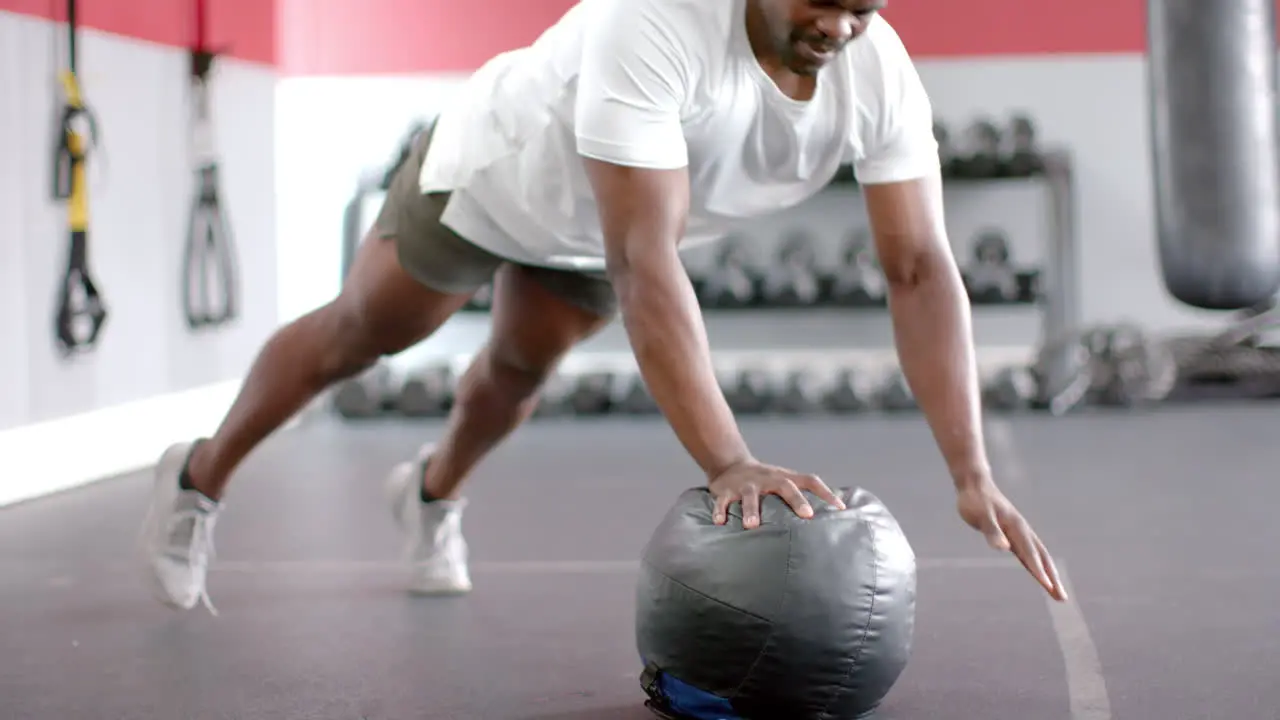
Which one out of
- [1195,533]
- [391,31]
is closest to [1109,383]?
[1195,533]

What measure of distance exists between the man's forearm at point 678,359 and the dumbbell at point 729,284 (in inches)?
144

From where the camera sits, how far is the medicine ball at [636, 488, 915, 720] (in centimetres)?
158

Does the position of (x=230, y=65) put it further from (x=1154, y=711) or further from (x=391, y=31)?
(x=1154, y=711)

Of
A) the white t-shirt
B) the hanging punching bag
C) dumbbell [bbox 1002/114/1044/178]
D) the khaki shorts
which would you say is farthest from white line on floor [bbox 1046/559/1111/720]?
dumbbell [bbox 1002/114/1044/178]

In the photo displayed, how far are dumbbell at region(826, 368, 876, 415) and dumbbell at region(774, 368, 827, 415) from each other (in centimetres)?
3

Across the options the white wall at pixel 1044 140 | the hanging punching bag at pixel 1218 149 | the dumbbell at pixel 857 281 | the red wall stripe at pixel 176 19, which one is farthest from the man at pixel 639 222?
the white wall at pixel 1044 140

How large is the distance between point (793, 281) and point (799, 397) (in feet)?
1.53

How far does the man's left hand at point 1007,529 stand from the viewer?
5.33ft

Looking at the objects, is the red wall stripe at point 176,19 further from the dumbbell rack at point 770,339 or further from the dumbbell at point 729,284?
the dumbbell at point 729,284

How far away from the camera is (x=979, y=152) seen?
5332mm

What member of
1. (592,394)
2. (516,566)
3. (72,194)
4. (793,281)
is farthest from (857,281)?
(516,566)

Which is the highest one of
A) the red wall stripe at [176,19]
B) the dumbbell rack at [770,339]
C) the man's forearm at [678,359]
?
the red wall stripe at [176,19]

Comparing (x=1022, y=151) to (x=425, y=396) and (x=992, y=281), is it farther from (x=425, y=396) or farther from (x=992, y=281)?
(x=425, y=396)

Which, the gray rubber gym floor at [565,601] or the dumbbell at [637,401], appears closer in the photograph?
the gray rubber gym floor at [565,601]
